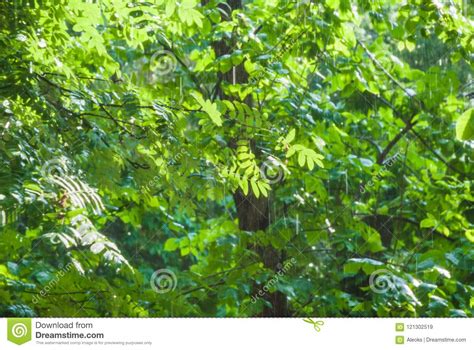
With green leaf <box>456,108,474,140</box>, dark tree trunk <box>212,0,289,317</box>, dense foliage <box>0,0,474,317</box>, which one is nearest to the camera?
green leaf <box>456,108,474,140</box>

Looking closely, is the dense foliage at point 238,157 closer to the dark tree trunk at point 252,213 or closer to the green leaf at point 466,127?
the dark tree trunk at point 252,213

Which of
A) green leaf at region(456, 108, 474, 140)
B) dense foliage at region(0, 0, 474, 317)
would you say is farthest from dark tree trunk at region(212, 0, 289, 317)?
green leaf at region(456, 108, 474, 140)

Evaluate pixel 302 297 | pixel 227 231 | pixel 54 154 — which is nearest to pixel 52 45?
pixel 54 154

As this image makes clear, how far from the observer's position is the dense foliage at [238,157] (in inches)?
74.1

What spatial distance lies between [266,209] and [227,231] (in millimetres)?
178

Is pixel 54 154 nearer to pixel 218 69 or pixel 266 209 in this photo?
pixel 218 69

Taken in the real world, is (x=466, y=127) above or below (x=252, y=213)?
below

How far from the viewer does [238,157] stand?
6.79 ft

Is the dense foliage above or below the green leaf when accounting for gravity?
above

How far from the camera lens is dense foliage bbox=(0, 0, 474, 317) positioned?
188 cm

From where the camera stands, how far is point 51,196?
182 cm

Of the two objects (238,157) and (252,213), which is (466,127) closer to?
(238,157)

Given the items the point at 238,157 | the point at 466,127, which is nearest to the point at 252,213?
the point at 238,157

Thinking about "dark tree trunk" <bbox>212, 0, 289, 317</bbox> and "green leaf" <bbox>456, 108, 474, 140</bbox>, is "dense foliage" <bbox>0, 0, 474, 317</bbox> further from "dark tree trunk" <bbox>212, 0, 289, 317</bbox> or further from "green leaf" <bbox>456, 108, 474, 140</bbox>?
"green leaf" <bbox>456, 108, 474, 140</bbox>
